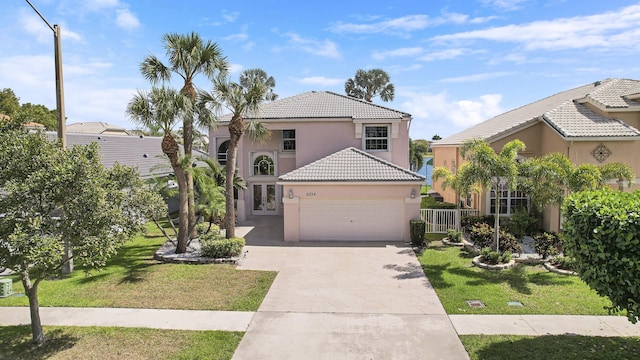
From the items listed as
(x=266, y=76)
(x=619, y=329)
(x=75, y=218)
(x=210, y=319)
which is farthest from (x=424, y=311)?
(x=266, y=76)

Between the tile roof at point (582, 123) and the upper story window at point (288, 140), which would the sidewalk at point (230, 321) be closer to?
the tile roof at point (582, 123)

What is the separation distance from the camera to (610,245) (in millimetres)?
7516

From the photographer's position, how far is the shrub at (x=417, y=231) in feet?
59.7

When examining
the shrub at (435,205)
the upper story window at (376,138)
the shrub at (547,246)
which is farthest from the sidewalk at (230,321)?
the shrub at (435,205)

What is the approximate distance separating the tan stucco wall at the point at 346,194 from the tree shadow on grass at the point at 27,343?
11182 mm

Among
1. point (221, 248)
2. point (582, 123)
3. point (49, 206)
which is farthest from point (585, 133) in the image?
point (49, 206)

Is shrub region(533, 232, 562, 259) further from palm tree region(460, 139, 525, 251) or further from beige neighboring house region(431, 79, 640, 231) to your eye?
beige neighboring house region(431, 79, 640, 231)

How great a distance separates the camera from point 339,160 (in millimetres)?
21328

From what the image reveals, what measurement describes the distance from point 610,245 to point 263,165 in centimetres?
2057

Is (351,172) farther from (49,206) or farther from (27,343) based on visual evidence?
(27,343)

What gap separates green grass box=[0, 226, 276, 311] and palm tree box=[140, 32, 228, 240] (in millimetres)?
4729

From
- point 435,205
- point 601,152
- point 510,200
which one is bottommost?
point 435,205

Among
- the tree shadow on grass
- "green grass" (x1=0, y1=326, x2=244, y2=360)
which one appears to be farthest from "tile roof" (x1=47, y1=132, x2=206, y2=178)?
"green grass" (x1=0, y1=326, x2=244, y2=360)

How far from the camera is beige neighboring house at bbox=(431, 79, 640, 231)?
18.1m
